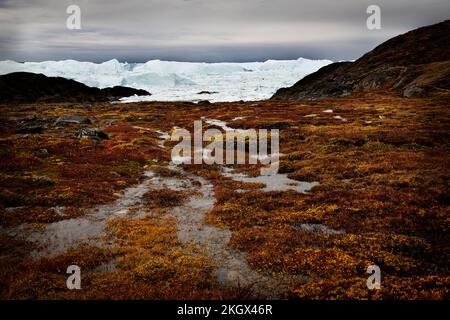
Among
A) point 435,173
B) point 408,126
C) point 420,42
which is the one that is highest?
point 420,42

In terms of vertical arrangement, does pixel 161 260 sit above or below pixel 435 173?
below

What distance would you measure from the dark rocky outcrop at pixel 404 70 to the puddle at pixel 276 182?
3055 inches

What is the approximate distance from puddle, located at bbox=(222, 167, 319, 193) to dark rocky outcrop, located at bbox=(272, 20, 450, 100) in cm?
7759

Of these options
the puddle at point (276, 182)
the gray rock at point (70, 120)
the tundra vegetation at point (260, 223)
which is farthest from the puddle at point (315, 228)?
the gray rock at point (70, 120)

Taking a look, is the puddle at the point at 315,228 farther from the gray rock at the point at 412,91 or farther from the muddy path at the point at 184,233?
the gray rock at the point at 412,91

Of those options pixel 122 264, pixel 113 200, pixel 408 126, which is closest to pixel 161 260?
pixel 122 264

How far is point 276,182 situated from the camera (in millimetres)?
31250

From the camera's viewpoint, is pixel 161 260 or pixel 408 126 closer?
pixel 161 260

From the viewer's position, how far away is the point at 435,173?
2741 cm

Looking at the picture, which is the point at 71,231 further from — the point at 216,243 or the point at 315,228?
the point at 315,228
